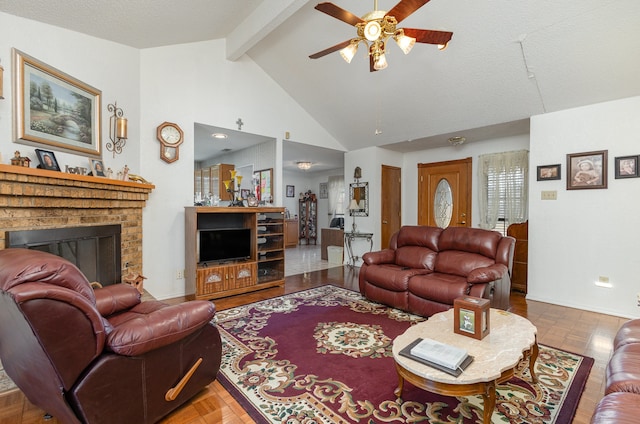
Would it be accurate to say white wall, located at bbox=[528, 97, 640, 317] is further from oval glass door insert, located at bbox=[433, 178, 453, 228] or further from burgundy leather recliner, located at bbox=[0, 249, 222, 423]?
burgundy leather recliner, located at bbox=[0, 249, 222, 423]

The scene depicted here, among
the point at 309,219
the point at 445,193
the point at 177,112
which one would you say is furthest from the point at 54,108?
the point at 309,219

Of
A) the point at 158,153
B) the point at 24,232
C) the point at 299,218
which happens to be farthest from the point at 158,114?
the point at 299,218

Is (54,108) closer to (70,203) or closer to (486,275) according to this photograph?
(70,203)

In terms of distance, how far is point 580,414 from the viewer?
1733 millimetres

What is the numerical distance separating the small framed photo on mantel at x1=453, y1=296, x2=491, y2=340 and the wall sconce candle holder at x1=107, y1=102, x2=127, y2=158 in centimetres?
353

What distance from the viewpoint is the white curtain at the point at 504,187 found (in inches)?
189

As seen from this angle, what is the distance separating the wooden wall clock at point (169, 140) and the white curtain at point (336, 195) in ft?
19.3

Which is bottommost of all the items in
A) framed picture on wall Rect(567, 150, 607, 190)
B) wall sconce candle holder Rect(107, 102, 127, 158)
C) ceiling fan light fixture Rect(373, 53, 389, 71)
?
framed picture on wall Rect(567, 150, 607, 190)

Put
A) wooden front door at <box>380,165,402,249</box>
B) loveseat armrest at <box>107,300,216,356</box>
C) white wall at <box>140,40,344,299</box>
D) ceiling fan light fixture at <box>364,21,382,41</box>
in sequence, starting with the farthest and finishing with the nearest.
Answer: wooden front door at <box>380,165,402,249</box> → white wall at <box>140,40,344,299</box> → ceiling fan light fixture at <box>364,21,382,41</box> → loveseat armrest at <box>107,300,216,356</box>

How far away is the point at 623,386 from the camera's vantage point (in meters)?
1.28

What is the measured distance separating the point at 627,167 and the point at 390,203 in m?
3.52

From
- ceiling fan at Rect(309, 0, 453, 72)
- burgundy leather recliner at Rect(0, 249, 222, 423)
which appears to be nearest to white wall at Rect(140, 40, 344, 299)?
burgundy leather recliner at Rect(0, 249, 222, 423)

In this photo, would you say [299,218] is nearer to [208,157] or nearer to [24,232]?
[208,157]

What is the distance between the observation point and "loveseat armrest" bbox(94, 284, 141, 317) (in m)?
1.98
